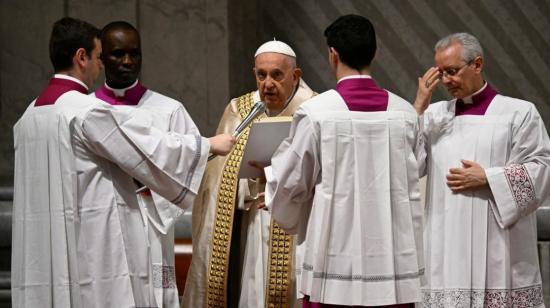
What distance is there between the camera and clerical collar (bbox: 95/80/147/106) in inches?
227

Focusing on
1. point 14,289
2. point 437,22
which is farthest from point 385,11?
point 14,289

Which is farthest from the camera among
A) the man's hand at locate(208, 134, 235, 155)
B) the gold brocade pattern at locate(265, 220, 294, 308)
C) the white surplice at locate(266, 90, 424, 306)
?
the gold brocade pattern at locate(265, 220, 294, 308)

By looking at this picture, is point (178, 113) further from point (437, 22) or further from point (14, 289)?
point (437, 22)

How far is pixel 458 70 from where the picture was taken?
17.8ft

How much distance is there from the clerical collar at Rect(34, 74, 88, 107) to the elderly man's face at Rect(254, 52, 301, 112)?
1277 millimetres

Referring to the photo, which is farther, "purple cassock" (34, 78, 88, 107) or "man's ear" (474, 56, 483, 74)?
"man's ear" (474, 56, 483, 74)

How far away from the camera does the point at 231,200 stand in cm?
584

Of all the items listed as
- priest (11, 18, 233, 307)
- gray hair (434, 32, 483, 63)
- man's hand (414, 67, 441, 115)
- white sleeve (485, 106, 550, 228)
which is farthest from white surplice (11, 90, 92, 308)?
white sleeve (485, 106, 550, 228)

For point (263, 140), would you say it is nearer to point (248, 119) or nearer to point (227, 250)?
point (248, 119)

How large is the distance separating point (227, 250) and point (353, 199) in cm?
149

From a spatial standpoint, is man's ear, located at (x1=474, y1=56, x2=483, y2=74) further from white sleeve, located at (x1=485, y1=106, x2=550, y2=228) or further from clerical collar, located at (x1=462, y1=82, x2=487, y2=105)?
white sleeve, located at (x1=485, y1=106, x2=550, y2=228)

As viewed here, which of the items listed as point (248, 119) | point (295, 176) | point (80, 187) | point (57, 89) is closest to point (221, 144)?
point (248, 119)

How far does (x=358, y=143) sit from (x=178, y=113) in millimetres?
1577

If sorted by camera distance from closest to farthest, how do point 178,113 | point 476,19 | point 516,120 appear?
point 516,120 → point 178,113 → point 476,19
